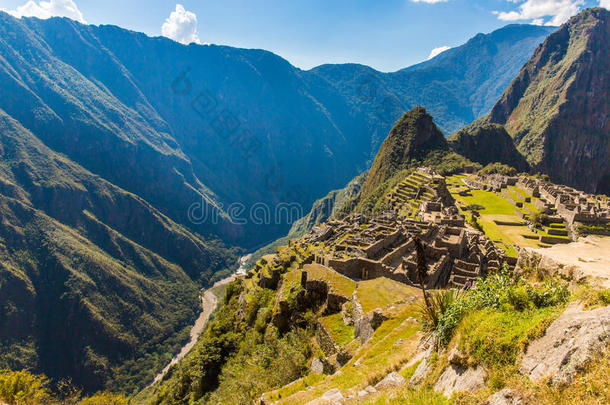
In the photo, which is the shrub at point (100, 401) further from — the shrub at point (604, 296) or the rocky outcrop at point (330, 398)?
the shrub at point (604, 296)

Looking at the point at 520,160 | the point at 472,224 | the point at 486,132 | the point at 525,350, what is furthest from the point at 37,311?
the point at 520,160

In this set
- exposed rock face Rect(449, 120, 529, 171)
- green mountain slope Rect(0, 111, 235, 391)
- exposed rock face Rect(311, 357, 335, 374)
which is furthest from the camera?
exposed rock face Rect(449, 120, 529, 171)

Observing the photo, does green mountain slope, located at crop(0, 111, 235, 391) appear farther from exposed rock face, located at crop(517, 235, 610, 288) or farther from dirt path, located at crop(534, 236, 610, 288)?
dirt path, located at crop(534, 236, 610, 288)

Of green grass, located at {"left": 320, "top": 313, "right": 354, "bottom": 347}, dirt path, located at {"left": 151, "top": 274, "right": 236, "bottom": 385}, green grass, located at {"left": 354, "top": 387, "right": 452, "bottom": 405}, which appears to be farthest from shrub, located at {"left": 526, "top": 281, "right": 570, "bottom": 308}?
dirt path, located at {"left": 151, "top": 274, "right": 236, "bottom": 385}

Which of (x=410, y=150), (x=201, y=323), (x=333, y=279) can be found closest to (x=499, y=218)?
(x=333, y=279)

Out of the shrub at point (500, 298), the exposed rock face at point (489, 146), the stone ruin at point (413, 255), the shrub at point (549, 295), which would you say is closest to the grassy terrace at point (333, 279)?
the stone ruin at point (413, 255)

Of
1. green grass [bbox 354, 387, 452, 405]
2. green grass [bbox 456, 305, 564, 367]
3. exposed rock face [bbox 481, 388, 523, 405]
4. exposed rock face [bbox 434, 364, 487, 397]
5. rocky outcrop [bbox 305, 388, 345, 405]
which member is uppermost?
green grass [bbox 456, 305, 564, 367]

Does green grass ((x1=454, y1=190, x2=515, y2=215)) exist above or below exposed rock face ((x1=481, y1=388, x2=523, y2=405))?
below
